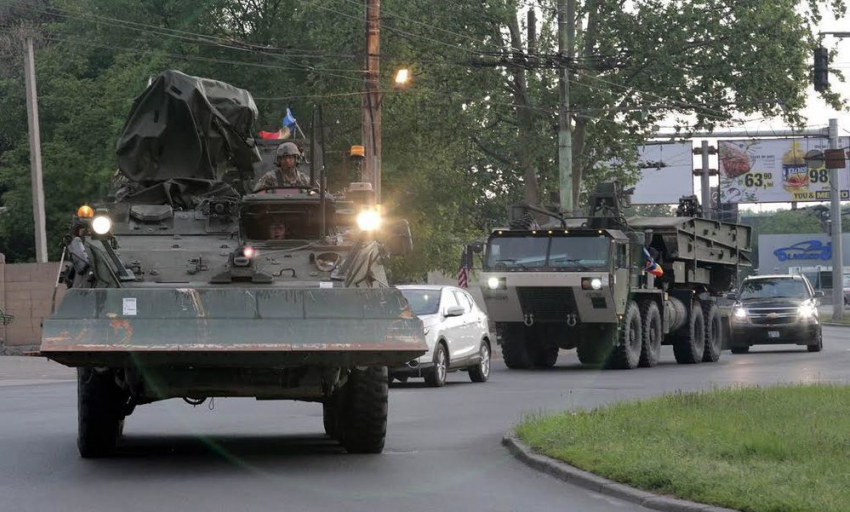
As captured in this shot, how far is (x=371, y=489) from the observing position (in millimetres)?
11266

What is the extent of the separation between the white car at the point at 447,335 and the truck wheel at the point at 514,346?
389 cm

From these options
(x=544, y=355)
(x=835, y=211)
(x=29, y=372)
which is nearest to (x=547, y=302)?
(x=544, y=355)

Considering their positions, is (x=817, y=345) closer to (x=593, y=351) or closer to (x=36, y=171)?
(x=593, y=351)

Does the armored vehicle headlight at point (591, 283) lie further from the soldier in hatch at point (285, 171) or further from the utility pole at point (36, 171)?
the utility pole at point (36, 171)

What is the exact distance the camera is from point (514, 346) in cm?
2995

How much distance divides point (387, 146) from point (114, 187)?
2556 centimetres

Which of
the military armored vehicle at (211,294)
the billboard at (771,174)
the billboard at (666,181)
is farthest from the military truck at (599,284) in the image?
the billboard at (771,174)

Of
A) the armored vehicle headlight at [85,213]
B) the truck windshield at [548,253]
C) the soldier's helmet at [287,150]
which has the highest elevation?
the soldier's helmet at [287,150]

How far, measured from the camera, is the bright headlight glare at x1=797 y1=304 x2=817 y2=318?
36688 millimetres

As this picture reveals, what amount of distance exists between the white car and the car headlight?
13.4 m

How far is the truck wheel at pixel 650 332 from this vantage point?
30172 millimetres

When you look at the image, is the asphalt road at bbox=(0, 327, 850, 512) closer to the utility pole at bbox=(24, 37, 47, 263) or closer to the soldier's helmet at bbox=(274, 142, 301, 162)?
the soldier's helmet at bbox=(274, 142, 301, 162)

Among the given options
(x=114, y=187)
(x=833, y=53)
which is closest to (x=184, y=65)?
(x=833, y=53)

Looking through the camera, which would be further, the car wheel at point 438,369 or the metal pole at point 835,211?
the metal pole at point 835,211
